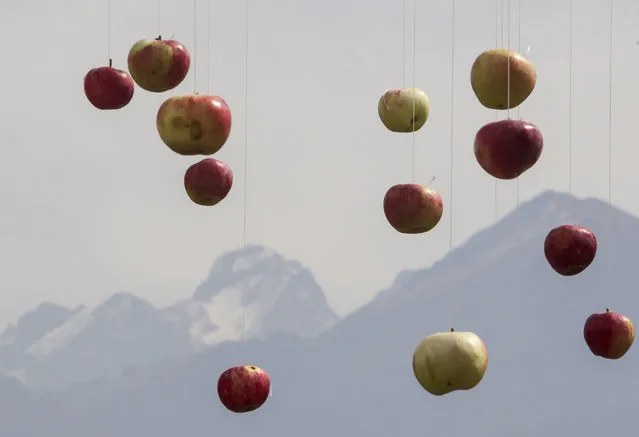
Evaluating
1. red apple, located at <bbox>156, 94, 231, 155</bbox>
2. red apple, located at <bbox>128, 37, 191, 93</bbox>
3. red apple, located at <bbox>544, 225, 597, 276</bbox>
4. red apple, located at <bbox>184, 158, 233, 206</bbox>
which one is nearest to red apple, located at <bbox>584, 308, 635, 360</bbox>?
red apple, located at <bbox>544, 225, 597, 276</bbox>

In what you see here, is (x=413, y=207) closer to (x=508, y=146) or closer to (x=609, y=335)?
(x=508, y=146)

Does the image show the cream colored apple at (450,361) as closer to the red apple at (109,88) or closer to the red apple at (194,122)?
the red apple at (194,122)

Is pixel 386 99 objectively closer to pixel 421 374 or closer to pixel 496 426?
pixel 421 374

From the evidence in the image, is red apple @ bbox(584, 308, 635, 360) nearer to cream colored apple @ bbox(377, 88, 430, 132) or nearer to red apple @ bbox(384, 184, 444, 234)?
red apple @ bbox(384, 184, 444, 234)

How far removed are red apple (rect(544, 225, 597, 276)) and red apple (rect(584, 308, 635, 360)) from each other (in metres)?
0.80

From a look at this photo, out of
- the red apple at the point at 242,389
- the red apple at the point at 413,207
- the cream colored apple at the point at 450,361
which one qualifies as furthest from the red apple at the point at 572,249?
the red apple at the point at 242,389

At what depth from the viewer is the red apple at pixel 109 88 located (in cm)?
1528

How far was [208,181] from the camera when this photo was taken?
14680 millimetres

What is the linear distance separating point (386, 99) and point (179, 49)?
2.42 meters

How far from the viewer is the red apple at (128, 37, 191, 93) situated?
47.0ft

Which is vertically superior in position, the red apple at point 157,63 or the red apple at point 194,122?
the red apple at point 157,63

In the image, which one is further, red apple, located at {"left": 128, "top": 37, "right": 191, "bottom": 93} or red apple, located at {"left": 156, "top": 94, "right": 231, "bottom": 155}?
red apple, located at {"left": 128, "top": 37, "right": 191, "bottom": 93}

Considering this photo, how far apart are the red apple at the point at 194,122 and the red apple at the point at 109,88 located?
156 cm

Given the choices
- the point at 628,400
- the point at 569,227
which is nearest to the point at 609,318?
the point at 569,227
